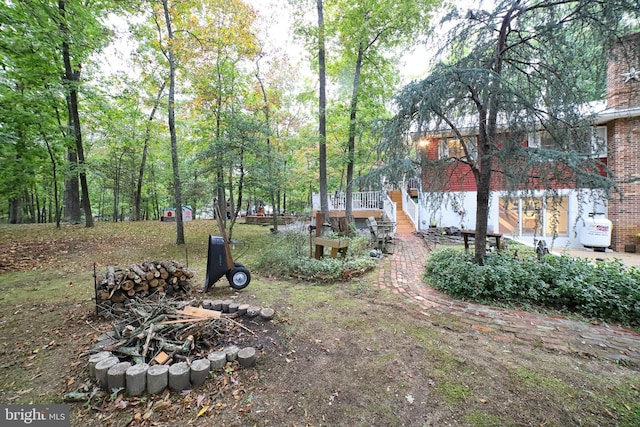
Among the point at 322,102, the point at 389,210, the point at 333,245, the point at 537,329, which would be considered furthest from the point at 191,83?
the point at 537,329

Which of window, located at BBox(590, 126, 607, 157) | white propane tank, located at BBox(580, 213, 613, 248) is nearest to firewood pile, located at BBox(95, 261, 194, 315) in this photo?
window, located at BBox(590, 126, 607, 157)

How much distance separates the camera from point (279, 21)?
10.6 meters

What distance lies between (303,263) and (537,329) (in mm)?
3936

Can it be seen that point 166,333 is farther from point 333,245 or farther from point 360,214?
point 360,214

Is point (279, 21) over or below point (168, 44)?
over

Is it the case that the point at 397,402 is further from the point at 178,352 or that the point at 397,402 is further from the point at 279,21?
the point at 279,21

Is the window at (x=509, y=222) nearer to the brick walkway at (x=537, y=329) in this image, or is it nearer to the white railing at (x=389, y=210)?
the white railing at (x=389, y=210)

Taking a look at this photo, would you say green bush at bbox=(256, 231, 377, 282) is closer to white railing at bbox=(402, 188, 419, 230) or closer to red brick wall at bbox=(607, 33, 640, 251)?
white railing at bbox=(402, 188, 419, 230)

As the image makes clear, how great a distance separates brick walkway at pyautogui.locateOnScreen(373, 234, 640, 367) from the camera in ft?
8.51

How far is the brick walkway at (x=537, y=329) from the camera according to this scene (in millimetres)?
2594

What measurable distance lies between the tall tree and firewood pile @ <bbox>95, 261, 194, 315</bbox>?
4321 millimetres

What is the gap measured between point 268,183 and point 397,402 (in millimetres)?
7127

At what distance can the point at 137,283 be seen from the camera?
12.2ft

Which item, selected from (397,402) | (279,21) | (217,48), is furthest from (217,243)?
(279,21)
